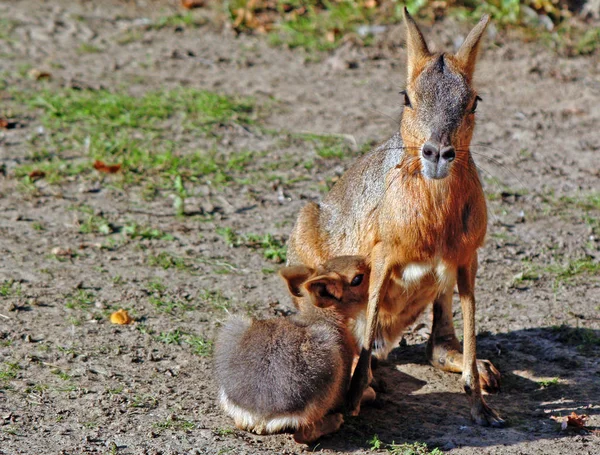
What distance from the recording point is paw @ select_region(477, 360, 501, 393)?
425 centimetres

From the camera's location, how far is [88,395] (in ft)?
12.8

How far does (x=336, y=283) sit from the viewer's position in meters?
4.04

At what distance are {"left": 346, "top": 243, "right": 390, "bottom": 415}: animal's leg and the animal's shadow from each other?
0.36ft

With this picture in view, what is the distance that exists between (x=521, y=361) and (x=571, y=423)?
658 mm

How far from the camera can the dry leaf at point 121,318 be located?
4.56 metres

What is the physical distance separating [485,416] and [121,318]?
179cm

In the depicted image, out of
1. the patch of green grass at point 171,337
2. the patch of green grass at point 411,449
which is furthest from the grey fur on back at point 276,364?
the patch of green grass at point 171,337

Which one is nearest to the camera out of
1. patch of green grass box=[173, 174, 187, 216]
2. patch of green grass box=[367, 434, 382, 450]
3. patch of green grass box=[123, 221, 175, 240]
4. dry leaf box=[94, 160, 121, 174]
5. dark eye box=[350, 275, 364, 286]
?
patch of green grass box=[367, 434, 382, 450]

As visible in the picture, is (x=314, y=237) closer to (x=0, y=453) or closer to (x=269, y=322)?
(x=269, y=322)

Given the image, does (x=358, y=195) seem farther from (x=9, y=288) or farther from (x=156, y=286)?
(x=9, y=288)

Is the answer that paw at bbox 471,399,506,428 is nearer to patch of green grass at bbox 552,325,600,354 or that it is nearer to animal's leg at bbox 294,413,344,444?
animal's leg at bbox 294,413,344,444

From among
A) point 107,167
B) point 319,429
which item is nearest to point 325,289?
point 319,429

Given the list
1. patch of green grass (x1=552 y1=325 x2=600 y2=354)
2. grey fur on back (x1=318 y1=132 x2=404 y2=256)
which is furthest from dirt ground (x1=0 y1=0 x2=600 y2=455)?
grey fur on back (x1=318 y1=132 x2=404 y2=256)

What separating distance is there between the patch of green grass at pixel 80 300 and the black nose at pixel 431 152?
202 centimetres
